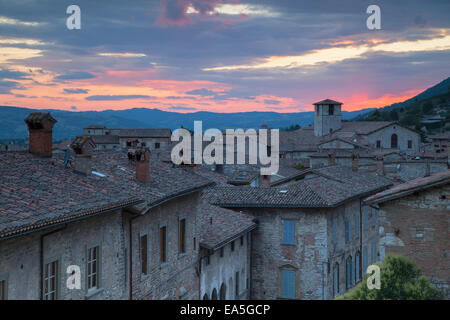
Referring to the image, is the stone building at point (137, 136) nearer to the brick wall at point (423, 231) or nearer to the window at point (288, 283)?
the window at point (288, 283)

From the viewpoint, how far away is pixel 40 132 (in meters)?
15.4

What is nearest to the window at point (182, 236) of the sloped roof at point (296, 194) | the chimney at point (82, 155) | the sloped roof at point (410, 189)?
the chimney at point (82, 155)

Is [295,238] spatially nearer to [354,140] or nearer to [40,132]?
[40,132]

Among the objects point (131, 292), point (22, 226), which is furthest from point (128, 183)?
point (22, 226)

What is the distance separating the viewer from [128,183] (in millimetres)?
17047

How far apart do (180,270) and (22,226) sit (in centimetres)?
1080

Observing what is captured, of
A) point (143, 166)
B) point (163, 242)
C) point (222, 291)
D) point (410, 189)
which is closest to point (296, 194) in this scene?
point (222, 291)

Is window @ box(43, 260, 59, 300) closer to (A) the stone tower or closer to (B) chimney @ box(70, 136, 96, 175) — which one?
(B) chimney @ box(70, 136, 96, 175)

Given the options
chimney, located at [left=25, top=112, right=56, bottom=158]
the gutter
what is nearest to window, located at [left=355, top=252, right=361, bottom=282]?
the gutter

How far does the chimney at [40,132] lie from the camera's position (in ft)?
50.1

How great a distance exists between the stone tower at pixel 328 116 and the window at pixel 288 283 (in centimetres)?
8372

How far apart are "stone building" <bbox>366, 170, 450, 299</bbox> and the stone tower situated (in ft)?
324

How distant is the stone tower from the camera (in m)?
112
